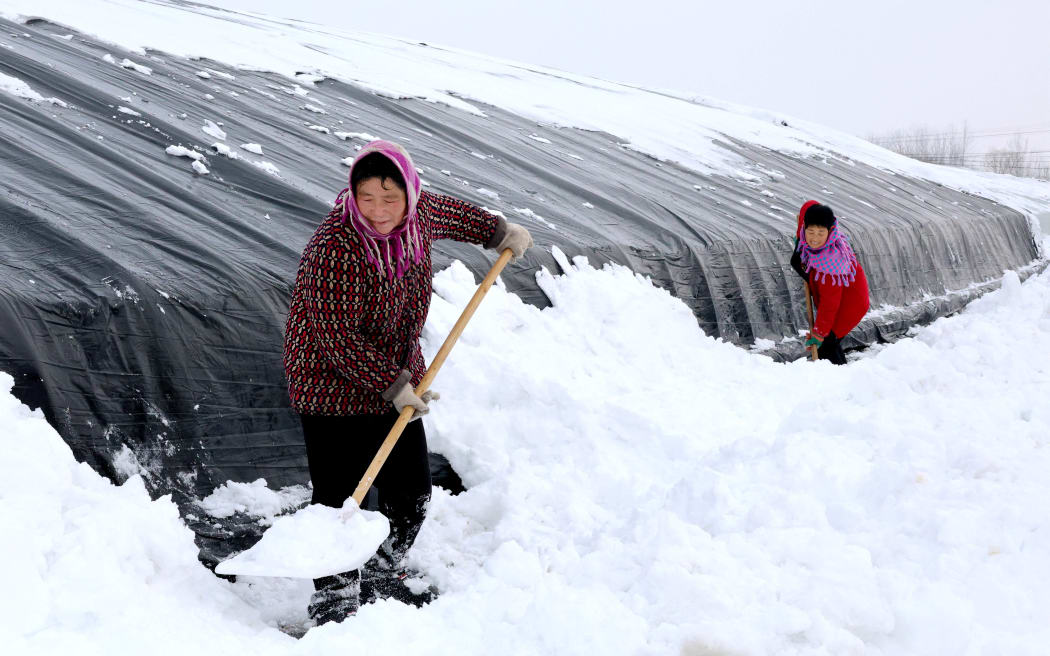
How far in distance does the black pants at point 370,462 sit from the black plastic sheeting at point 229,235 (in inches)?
17.2

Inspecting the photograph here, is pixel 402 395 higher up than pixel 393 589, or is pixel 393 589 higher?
pixel 402 395

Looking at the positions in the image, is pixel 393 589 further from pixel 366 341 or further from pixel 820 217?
pixel 820 217

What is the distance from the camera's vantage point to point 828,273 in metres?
4.53

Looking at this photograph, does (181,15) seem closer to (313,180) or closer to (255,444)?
(313,180)

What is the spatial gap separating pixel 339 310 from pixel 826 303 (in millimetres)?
3225

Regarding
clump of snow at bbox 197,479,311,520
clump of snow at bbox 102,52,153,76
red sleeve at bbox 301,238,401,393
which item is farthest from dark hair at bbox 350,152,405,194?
clump of snow at bbox 102,52,153,76

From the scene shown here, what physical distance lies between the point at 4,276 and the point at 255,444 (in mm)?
831

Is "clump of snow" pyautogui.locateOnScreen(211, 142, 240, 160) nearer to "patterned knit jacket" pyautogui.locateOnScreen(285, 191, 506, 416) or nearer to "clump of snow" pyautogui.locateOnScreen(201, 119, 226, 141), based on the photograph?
"clump of snow" pyautogui.locateOnScreen(201, 119, 226, 141)

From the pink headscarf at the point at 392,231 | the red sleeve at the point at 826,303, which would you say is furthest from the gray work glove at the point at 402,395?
the red sleeve at the point at 826,303

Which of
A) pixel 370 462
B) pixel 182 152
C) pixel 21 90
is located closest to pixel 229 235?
pixel 182 152

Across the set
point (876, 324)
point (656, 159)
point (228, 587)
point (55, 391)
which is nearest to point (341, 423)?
point (228, 587)

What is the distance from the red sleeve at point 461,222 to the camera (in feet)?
7.98

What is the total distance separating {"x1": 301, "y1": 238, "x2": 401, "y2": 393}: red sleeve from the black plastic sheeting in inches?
27.2

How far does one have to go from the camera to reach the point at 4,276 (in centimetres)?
235
